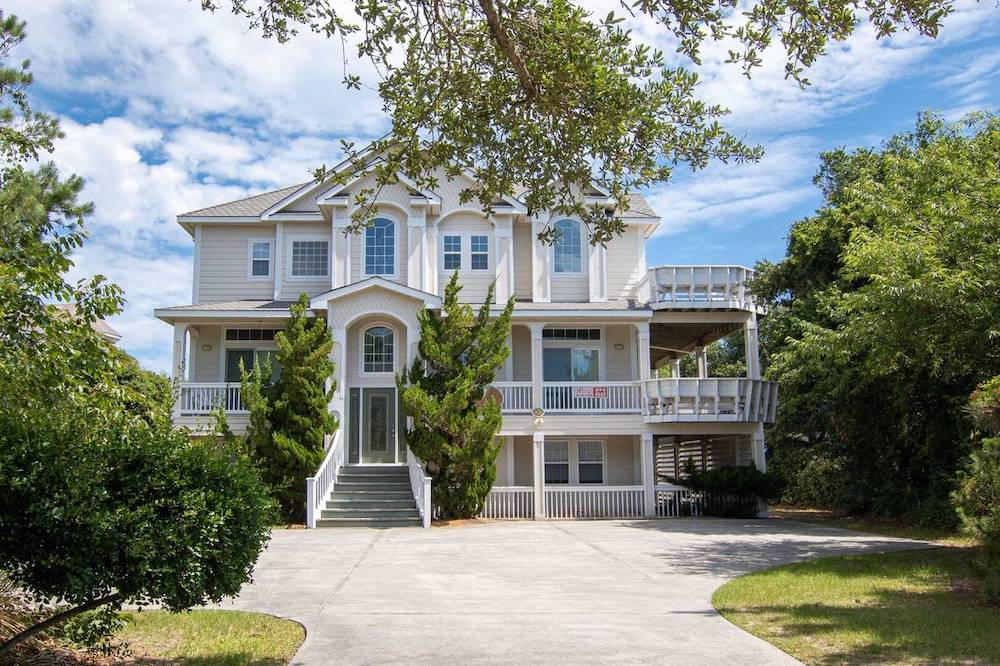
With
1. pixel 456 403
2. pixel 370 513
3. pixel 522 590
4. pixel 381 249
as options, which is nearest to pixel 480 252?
pixel 381 249

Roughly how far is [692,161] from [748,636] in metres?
4.87

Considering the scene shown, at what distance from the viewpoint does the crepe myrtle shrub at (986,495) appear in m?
9.72

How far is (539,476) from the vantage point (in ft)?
74.6

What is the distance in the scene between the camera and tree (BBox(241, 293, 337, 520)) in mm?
20250

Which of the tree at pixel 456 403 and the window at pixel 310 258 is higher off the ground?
the window at pixel 310 258

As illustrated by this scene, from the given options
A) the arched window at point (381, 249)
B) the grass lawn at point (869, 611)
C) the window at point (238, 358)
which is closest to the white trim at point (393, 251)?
the arched window at point (381, 249)

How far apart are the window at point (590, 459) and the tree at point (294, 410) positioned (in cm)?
758

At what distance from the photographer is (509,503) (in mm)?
22766

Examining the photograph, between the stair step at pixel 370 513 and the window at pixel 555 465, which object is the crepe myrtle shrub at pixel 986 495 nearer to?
the stair step at pixel 370 513

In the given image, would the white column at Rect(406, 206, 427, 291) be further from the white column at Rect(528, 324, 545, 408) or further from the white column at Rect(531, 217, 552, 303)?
the white column at Rect(528, 324, 545, 408)

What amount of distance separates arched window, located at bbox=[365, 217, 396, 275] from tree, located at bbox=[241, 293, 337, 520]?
11.1 feet

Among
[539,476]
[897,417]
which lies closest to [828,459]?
[897,417]

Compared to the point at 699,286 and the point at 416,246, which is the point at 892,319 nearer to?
the point at 699,286

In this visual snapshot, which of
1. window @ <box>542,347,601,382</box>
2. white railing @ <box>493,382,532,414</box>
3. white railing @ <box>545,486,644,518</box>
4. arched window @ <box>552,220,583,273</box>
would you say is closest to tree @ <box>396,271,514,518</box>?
white railing @ <box>493,382,532,414</box>
